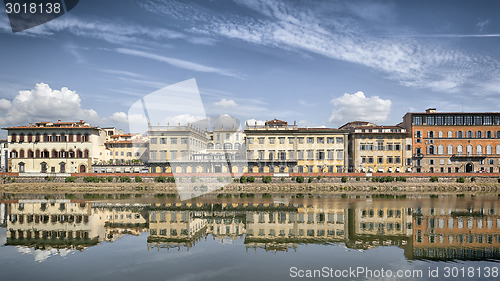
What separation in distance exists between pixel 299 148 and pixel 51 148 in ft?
172

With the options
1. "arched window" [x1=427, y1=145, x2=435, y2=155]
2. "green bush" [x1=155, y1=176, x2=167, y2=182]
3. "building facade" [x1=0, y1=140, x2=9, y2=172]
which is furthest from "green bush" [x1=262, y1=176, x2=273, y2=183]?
"building facade" [x1=0, y1=140, x2=9, y2=172]

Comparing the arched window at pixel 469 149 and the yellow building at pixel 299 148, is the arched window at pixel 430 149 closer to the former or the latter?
the arched window at pixel 469 149


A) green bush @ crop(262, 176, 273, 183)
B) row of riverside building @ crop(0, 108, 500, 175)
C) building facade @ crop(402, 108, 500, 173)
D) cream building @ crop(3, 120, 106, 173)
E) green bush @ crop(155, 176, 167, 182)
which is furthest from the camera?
cream building @ crop(3, 120, 106, 173)

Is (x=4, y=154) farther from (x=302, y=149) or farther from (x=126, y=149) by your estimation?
(x=302, y=149)

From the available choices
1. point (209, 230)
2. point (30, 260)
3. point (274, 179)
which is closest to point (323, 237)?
point (209, 230)

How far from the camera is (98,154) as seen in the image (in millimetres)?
74812

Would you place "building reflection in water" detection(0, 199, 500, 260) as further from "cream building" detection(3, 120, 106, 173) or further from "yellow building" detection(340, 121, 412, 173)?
"cream building" detection(3, 120, 106, 173)

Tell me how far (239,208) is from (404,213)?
64.4 feet

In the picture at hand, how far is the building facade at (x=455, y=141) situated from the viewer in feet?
225

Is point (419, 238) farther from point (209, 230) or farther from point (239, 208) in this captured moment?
point (239, 208)

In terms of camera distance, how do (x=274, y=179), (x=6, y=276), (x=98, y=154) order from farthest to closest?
(x=98, y=154) < (x=274, y=179) < (x=6, y=276)

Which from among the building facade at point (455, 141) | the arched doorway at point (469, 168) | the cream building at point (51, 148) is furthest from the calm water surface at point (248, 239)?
the cream building at point (51, 148)

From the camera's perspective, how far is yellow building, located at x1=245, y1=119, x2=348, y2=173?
6838 centimetres

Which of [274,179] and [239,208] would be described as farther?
[274,179]
